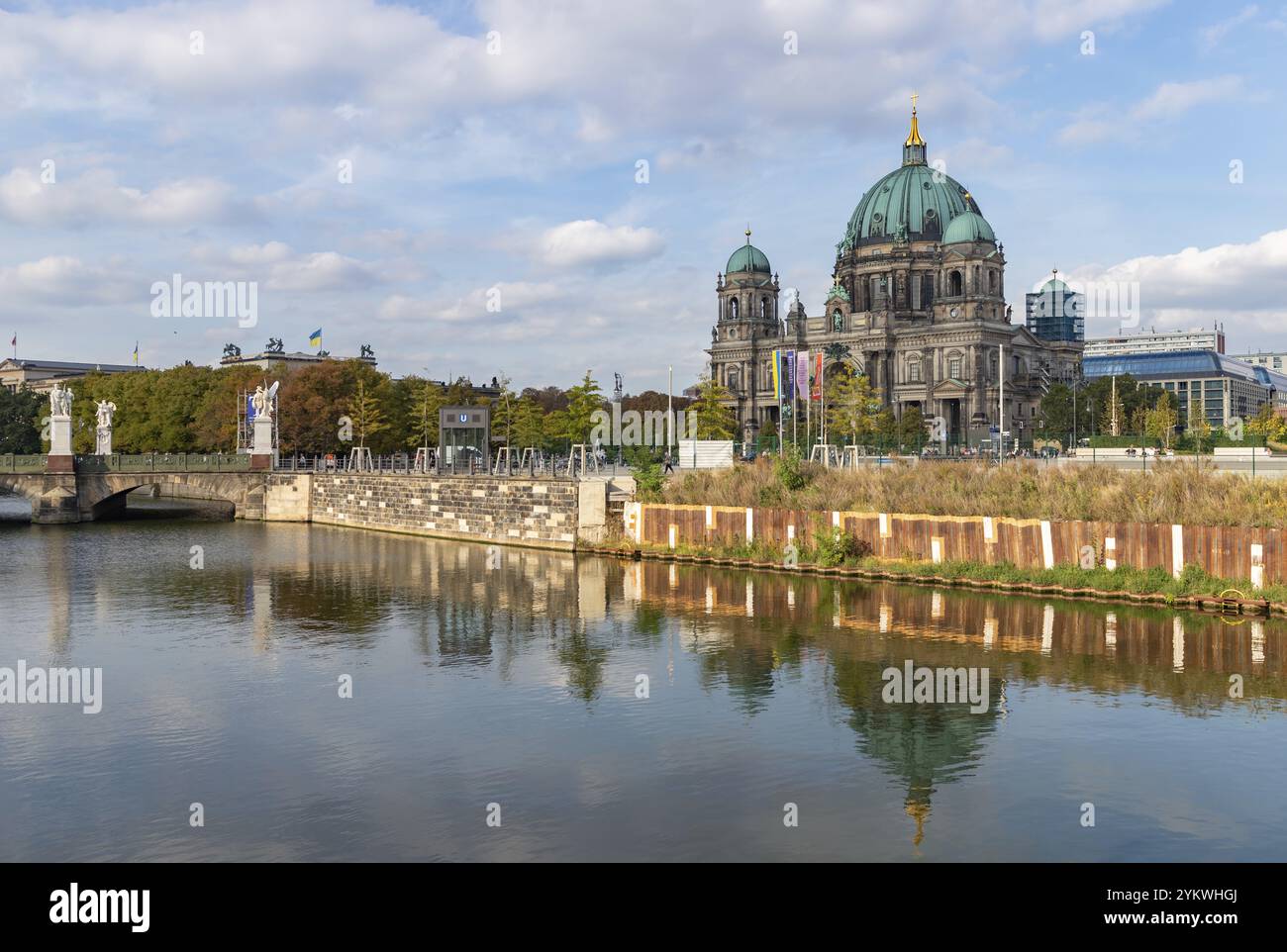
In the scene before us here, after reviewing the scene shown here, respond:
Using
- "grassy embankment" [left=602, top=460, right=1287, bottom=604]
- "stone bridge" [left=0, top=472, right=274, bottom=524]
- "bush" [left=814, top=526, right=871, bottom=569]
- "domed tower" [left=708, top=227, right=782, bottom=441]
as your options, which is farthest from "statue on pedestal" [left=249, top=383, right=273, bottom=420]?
"domed tower" [left=708, top=227, right=782, bottom=441]

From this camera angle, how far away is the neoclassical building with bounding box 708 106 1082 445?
511ft

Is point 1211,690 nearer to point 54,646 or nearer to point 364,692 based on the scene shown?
point 364,692

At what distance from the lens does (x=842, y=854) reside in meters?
15.6

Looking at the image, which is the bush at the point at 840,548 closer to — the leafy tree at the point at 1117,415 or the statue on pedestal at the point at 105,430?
the statue on pedestal at the point at 105,430

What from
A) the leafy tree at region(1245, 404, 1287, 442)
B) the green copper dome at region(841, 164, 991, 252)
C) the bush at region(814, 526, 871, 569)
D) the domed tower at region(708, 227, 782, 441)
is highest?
the green copper dome at region(841, 164, 991, 252)

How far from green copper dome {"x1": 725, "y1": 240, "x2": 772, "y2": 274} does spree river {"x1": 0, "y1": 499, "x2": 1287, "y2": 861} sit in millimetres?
145157

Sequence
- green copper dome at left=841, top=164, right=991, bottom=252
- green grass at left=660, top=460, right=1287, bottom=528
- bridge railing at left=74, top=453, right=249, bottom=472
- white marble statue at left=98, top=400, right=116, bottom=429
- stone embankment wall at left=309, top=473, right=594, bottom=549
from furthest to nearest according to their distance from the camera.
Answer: green copper dome at left=841, top=164, right=991, bottom=252, white marble statue at left=98, top=400, right=116, bottom=429, bridge railing at left=74, top=453, right=249, bottom=472, stone embankment wall at left=309, top=473, right=594, bottom=549, green grass at left=660, top=460, right=1287, bottom=528

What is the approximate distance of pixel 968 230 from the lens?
157250mm

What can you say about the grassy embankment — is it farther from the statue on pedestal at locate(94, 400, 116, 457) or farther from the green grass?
the statue on pedestal at locate(94, 400, 116, 457)

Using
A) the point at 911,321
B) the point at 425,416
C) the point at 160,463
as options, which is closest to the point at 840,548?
the point at 160,463

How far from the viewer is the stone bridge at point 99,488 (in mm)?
75875

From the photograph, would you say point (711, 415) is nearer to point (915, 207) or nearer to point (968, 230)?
point (968, 230)

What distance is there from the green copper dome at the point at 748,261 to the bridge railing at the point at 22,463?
119460 millimetres
